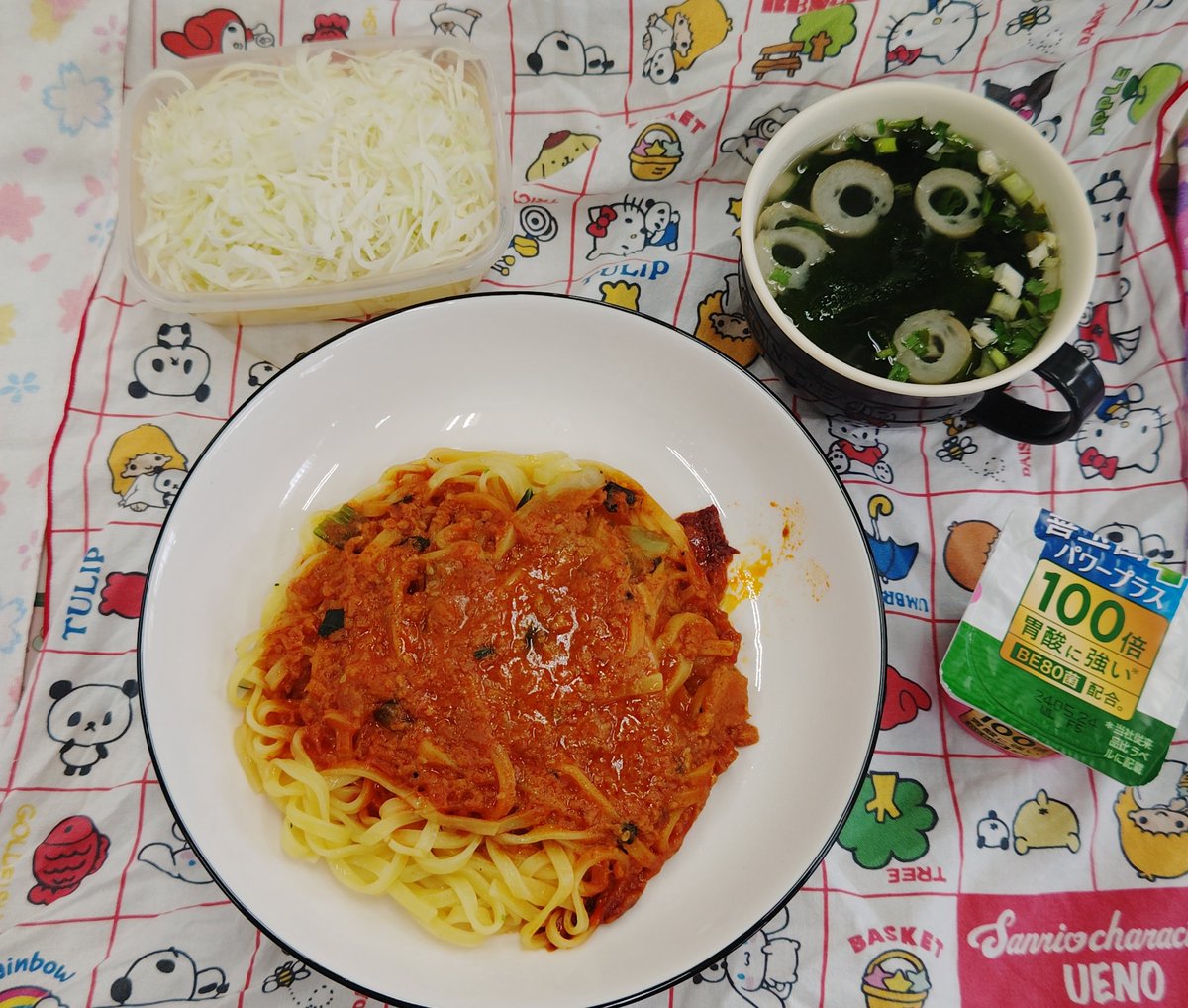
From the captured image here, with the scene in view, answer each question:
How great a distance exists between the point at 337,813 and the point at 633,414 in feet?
5.71

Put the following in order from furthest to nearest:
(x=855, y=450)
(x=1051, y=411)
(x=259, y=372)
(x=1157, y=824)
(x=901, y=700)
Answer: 1. (x=259, y=372)
2. (x=855, y=450)
3. (x=901, y=700)
4. (x=1157, y=824)
5. (x=1051, y=411)

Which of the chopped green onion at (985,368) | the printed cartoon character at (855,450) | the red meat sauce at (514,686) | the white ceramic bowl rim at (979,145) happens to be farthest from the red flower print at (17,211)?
the chopped green onion at (985,368)

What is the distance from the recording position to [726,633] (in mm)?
2945

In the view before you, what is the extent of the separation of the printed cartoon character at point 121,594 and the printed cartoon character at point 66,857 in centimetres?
74

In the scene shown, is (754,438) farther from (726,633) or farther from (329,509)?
(329,509)

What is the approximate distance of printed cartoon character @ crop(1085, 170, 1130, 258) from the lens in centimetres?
357

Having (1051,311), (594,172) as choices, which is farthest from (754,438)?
(594,172)

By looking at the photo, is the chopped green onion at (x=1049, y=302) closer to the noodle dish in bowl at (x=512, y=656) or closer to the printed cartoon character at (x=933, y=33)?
the noodle dish in bowl at (x=512, y=656)

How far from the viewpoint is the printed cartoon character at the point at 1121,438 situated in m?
3.37

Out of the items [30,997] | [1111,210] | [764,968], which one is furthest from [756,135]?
[30,997]

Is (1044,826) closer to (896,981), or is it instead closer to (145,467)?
(896,981)

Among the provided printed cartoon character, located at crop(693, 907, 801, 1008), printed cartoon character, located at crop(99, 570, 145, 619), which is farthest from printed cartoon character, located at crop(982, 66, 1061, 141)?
printed cartoon character, located at crop(99, 570, 145, 619)

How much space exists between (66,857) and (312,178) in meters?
2.65

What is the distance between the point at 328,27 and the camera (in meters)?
3.62
